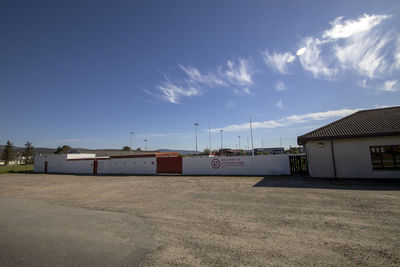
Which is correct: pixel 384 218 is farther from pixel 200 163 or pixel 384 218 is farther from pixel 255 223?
pixel 200 163

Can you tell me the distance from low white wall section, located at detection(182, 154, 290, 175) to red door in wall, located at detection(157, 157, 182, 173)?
77cm

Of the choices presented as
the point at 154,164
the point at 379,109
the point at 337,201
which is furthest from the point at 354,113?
the point at 154,164

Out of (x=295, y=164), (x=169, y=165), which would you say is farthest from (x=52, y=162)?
(x=295, y=164)

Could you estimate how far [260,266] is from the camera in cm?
349

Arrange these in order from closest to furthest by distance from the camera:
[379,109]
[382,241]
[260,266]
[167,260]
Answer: [260,266] < [167,260] < [382,241] < [379,109]

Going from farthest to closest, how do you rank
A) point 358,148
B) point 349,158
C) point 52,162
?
point 52,162 < point 349,158 < point 358,148

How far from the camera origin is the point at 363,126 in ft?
51.2

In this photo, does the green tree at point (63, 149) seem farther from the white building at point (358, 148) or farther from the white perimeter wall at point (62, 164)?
the white building at point (358, 148)

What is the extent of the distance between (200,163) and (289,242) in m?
20.0

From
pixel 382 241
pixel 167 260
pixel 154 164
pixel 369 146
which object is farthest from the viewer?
pixel 154 164

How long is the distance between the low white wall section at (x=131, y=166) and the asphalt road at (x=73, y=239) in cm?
1986

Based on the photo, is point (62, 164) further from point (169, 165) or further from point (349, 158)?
point (349, 158)

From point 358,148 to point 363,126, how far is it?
7.60 feet

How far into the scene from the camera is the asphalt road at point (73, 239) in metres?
3.86
